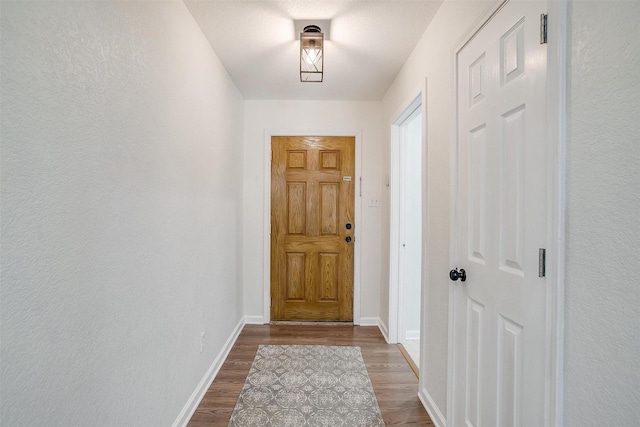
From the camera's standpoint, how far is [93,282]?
1.03 meters

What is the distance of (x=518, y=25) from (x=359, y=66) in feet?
5.10

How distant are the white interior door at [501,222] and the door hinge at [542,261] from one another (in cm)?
1

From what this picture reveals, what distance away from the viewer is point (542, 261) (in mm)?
982

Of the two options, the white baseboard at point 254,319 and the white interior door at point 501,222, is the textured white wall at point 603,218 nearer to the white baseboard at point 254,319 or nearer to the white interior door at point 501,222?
the white interior door at point 501,222

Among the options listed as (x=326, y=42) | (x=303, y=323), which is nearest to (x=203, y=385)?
(x=303, y=323)

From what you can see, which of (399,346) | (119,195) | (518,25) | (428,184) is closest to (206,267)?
(119,195)

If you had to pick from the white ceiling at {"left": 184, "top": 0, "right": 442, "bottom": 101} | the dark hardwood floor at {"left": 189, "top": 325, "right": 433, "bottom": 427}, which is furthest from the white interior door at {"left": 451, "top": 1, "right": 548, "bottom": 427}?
the white ceiling at {"left": 184, "top": 0, "right": 442, "bottom": 101}

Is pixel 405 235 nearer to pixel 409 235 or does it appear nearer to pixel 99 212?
pixel 409 235

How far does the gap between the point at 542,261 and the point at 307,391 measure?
5.50ft

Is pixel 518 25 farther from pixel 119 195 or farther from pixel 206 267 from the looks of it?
pixel 206 267

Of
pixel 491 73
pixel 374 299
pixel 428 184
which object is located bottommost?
pixel 374 299

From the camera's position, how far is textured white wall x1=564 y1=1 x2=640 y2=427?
0.71 meters

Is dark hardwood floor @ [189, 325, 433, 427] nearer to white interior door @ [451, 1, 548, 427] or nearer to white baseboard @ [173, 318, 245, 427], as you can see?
white baseboard @ [173, 318, 245, 427]

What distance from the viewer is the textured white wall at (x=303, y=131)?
334 cm
